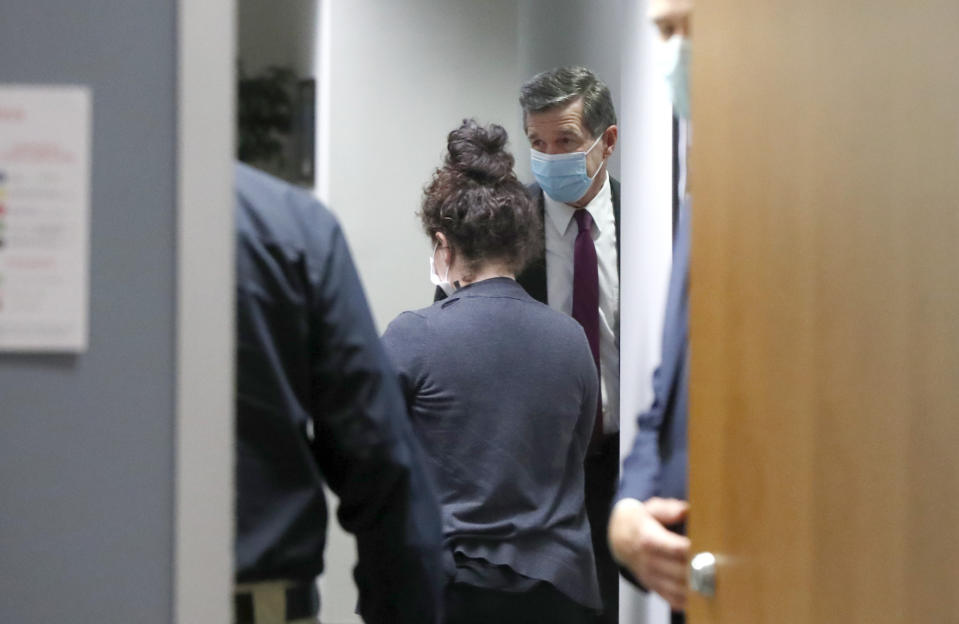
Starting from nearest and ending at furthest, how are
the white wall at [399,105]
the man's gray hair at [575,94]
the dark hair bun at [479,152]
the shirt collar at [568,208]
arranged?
the white wall at [399,105] → the dark hair bun at [479,152] → the man's gray hair at [575,94] → the shirt collar at [568,208]

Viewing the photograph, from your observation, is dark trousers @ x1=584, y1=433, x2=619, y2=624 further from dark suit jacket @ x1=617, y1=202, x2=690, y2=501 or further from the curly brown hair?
the curly brown hair

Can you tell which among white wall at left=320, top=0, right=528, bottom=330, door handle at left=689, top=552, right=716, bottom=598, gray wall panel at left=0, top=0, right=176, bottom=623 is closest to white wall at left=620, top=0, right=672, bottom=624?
door handle at left=689, top=552, right=716, bottom=598

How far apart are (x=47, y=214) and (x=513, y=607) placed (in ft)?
2.55

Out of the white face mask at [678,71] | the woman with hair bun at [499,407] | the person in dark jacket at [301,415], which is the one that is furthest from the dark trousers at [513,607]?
the white face mask at [678,71]

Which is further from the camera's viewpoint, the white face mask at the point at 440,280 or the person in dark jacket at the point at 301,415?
the white face mask at the point at 440,280

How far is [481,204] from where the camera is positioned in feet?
4.20

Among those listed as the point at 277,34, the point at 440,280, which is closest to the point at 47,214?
the point at 277,34

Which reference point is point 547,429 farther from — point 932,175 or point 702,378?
point 932,175

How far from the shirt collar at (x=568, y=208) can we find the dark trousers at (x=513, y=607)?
46cm

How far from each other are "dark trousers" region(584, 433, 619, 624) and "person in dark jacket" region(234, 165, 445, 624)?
1.21ft

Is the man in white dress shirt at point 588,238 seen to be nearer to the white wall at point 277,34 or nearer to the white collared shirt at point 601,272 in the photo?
the white collared shirt at point 601,272

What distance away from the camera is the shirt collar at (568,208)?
4.53 feet

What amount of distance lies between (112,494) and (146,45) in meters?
0.39

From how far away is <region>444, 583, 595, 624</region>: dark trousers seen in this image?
1.31 metres
